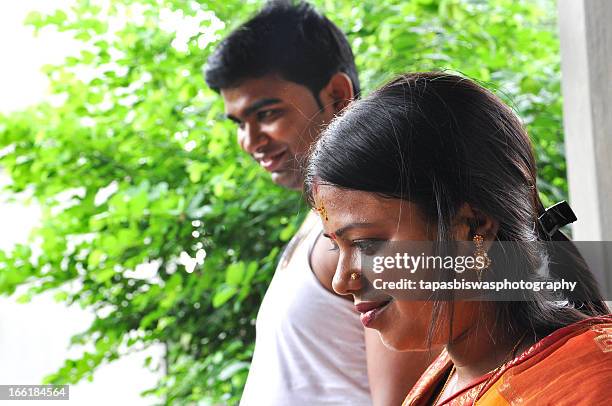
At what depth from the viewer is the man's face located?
1285 mm

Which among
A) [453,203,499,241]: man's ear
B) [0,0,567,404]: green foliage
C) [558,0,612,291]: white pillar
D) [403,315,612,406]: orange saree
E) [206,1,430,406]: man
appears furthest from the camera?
[0,0,567,404]: green foliage

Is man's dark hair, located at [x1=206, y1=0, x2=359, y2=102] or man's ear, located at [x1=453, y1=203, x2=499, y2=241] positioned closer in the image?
man's ear, located at [x1=453, y1=203, x2=499, y2=241]

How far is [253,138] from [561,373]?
28.6 inches

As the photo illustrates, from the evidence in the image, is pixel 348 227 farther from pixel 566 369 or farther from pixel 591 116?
pixel 591 116

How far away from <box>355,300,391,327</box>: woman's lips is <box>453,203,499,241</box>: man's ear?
0.10 metres

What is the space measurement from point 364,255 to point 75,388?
1.53m

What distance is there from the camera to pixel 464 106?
0.83 m

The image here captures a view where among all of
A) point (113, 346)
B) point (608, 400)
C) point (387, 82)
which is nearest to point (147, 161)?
point (113, 346)

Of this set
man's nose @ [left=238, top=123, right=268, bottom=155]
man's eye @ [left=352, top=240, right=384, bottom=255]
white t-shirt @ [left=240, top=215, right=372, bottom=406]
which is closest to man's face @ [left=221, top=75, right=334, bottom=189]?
man's nose @ [left=238, top=123, right=268, bottom=155]

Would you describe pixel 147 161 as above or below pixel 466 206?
below

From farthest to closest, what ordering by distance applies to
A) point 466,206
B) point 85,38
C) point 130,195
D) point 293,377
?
1. point 85,38
2. point 130,195
3. point 293,377
4. point 466,206

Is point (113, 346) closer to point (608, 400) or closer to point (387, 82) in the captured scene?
point (387, 82)

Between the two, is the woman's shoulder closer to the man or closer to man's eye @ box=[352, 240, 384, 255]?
man's eye @ box=[352, 240, 384, 255]

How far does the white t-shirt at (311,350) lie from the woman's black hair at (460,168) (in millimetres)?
263
